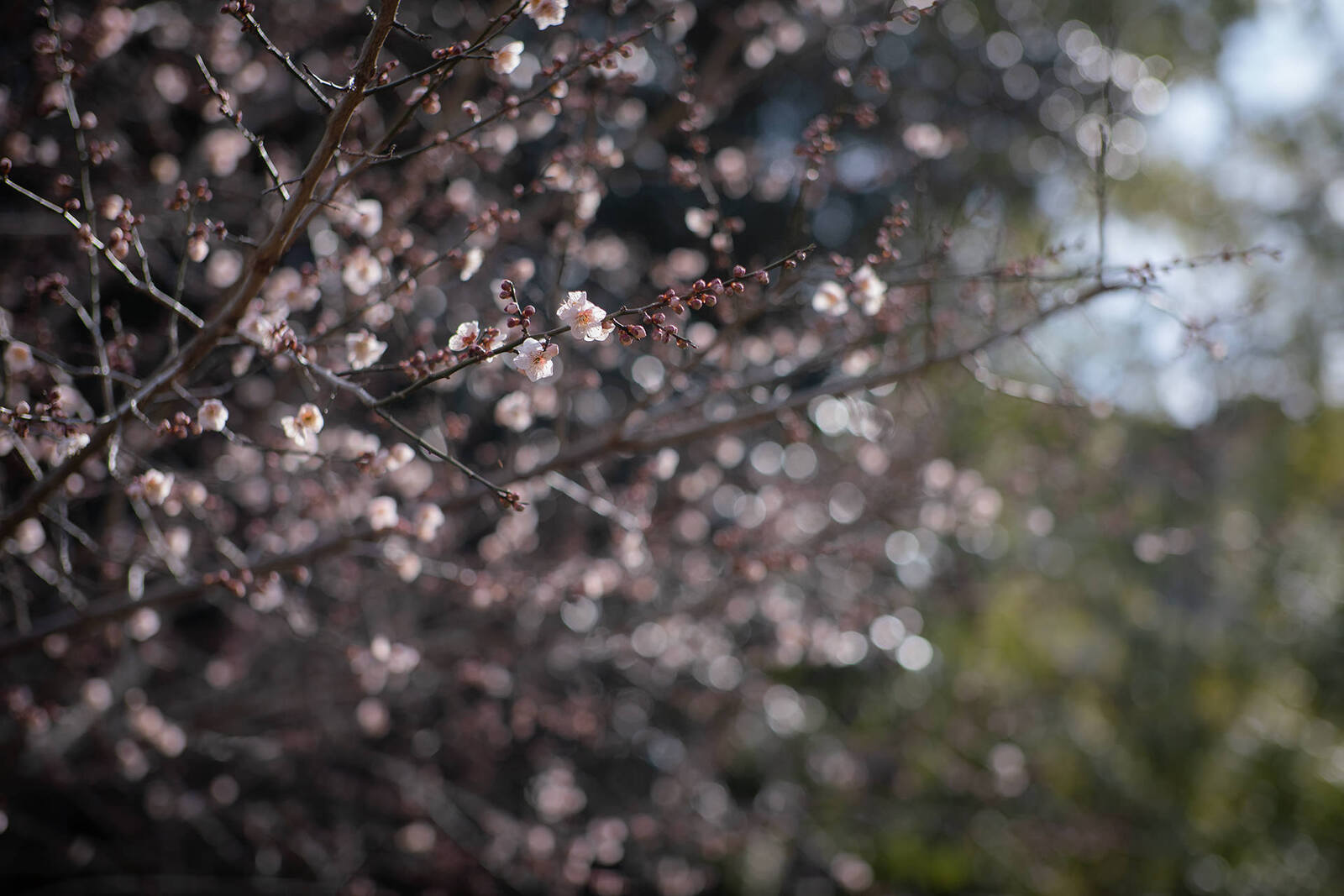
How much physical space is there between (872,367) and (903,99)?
3.28 metres

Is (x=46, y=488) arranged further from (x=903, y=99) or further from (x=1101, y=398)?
(x=903, y=99)

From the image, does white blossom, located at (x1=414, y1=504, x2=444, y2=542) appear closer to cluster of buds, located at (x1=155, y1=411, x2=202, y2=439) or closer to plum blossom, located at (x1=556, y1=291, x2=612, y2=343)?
cluster of buds, located at (x1=155, y1=411, x2=202, y2=439)

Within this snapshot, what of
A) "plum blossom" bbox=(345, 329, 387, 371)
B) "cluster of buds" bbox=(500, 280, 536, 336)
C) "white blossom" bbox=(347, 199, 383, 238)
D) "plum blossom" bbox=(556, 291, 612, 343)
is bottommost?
"cluster of buds" bbox=(500, 280, 536, 336)

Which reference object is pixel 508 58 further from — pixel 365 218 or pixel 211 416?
pixel 211 416

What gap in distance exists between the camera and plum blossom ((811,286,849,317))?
2.01 m

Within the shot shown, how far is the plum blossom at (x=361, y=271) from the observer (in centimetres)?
199

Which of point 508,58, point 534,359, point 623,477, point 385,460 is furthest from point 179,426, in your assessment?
point 623,477

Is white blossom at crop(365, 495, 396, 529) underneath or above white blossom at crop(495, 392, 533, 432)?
underneath

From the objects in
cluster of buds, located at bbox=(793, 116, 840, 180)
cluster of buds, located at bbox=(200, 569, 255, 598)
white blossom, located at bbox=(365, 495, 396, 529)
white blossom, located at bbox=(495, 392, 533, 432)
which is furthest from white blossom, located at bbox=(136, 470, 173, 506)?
cluster of buds, located at bbox=(793, 116, 840, 180)

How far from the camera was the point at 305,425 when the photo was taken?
158 centimetres

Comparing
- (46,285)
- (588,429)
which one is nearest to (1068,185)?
(588,429)

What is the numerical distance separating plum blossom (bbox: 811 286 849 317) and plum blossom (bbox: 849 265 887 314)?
6cm

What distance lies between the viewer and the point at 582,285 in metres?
4.23

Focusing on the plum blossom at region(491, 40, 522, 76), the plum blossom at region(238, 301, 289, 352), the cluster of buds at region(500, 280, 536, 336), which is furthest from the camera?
the plum blossom at region(491, 40, 522, 76)
